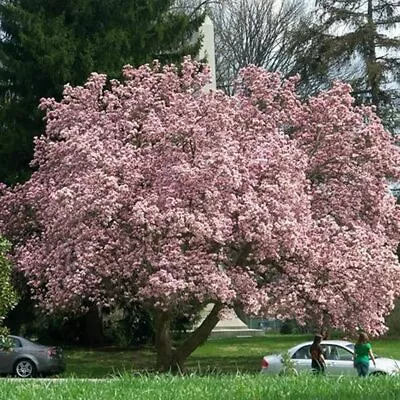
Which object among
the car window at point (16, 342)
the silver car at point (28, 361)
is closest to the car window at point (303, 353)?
the silver car at point (28, 361)

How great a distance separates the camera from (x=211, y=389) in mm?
9094

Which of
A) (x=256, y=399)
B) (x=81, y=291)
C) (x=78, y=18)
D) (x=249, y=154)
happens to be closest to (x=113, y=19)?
(x=78, y=18)

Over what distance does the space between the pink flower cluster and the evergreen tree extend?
4.42 metres

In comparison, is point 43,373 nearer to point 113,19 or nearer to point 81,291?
point 81,291

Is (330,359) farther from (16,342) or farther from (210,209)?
(16,342)

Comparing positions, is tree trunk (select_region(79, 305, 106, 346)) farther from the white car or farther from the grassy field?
the grassy field

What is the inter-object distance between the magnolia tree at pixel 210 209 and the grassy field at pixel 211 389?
7.75m

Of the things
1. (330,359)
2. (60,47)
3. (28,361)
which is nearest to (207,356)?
(28,361)

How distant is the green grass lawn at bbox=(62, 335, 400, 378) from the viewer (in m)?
22.8

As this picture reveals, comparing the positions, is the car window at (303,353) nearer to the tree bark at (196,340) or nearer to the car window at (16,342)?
the tree bark at (196,340)

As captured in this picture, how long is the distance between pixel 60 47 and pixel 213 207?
10.6 metres

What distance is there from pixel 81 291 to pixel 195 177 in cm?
348

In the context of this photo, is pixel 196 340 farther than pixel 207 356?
No

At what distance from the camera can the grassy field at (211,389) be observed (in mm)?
8484
